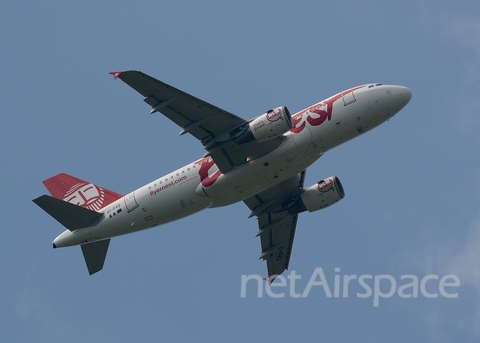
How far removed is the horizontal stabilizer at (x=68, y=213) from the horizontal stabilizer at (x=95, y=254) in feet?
9.57

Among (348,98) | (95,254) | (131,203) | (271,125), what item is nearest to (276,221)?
(131,203)

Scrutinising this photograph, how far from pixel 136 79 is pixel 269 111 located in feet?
31.3

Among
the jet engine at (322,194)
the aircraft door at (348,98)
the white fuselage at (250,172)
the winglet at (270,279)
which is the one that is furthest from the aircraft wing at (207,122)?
the winglet at (270,279)

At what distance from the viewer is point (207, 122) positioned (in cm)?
5528

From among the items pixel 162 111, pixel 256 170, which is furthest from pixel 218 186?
pixel 162 111

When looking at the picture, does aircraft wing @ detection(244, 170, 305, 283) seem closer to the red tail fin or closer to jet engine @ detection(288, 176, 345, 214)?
jet engine @ detection(288, 176, 345, 214)

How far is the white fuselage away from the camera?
54.7 meters

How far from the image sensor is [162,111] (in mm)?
54375

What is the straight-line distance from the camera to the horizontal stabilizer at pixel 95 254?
202 ft

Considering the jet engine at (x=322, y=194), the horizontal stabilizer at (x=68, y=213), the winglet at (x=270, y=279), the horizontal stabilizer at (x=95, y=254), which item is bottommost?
the winglet at (x=270, y=279)

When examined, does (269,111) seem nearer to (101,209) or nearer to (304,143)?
(304,143)

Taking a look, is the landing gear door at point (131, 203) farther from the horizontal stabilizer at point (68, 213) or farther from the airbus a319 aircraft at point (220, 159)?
the horizontal stabilizer at point (68, 213)

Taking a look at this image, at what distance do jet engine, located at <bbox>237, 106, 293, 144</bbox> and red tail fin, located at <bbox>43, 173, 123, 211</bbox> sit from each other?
44.1ft

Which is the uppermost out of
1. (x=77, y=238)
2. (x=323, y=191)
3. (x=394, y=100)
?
(x=394, y=100)
